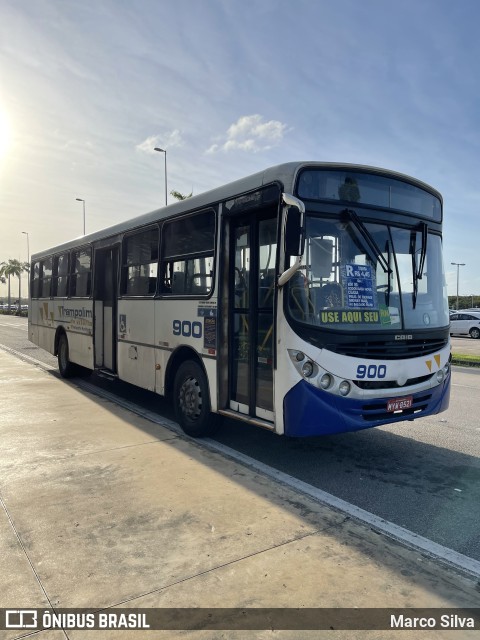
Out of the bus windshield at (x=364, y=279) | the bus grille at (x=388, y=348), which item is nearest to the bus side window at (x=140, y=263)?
the bus windshield at (x=364, y=279)

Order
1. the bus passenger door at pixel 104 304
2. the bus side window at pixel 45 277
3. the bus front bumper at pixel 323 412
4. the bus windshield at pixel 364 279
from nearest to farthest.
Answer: the bus front bumper at pixel 323 412 → the bus windshield at pixel 364 279 → the bus passenger door at pixel 104 304 → the bus side window at pixel 45 277

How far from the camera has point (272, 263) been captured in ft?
17.3

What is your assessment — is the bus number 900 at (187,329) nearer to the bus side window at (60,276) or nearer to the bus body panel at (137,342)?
the bus body panel at (137,342)

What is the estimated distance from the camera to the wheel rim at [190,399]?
20.7 feet

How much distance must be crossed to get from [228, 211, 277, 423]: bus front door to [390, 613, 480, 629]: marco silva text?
8.01 ft

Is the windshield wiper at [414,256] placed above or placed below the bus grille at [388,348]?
above

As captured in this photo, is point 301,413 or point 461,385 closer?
point 301,413

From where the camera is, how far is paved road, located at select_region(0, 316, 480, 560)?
163 inches

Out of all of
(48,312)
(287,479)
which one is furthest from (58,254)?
(287,479)

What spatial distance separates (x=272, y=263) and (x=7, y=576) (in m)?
3.59

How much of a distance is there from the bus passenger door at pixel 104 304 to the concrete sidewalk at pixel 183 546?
3695 millimetres

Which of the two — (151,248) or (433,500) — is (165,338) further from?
(433,500)

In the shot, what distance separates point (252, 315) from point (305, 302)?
85cm

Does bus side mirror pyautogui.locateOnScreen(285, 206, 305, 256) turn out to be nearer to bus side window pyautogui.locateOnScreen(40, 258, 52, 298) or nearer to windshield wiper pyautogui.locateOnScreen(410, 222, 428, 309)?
windshield wiper pyautogui.locateOnScreen(410, 222, 428, 309)
